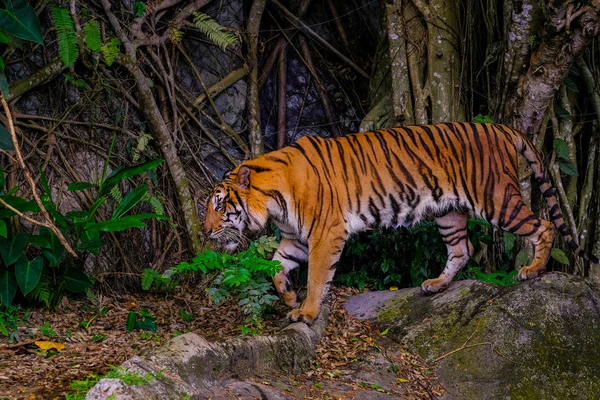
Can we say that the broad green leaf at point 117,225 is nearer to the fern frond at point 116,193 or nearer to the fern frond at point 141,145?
the fern frond at point 116,193

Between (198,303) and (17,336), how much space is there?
2.04 meters

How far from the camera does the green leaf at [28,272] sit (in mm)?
5383

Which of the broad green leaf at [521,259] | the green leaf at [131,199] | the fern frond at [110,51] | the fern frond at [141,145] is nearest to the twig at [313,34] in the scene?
the fern frond at [110,51]

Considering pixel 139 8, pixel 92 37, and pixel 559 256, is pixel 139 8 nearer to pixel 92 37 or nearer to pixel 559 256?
pixel 92 37

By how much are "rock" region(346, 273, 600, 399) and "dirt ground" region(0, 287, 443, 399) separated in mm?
199

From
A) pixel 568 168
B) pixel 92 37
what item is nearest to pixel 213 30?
pixel 92 37

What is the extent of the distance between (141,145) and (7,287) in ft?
7.56

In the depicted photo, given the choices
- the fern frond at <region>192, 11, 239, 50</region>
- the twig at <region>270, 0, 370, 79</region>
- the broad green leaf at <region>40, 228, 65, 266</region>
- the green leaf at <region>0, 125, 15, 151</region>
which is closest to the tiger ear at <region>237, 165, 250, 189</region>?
the broad green leaf at <region>40, 228, 65, 266</region>

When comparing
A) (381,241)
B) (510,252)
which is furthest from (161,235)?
(510,252)

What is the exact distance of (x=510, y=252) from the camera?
7047mm

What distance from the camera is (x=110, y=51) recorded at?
7016mm

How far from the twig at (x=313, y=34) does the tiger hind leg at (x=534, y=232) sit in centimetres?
374

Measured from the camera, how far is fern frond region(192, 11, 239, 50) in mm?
7613

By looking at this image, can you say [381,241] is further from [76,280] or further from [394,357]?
[76,280]
